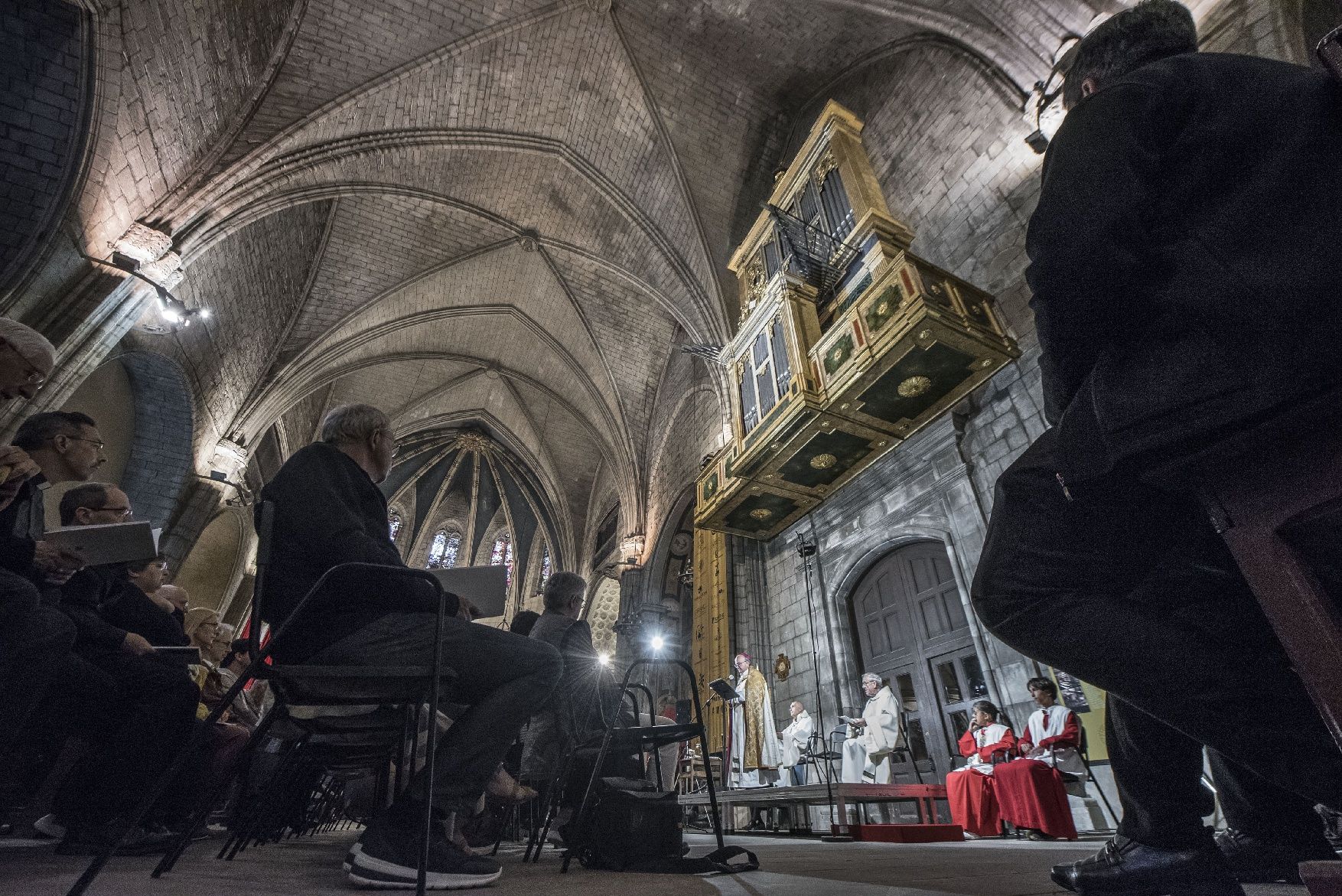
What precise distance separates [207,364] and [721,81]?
9.67 metres

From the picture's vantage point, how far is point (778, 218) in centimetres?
803

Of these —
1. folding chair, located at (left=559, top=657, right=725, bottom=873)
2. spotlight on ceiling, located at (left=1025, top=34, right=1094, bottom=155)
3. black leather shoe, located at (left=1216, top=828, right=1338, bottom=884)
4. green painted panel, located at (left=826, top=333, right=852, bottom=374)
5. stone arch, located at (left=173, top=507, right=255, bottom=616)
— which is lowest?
black leather shoe, located at (left=1216, top=828, right=1338, bottom=884)

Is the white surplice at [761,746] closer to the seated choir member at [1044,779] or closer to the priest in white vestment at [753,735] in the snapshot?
the priest in white vestment at [753,735]

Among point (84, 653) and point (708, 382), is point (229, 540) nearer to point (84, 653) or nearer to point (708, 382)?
point (708, 382)

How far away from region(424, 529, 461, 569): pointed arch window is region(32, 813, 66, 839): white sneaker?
20.7m

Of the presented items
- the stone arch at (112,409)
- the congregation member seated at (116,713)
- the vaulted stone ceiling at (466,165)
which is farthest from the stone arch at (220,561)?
the congregation member seated at (116,713)

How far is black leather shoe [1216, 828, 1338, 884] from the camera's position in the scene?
4.04 ft

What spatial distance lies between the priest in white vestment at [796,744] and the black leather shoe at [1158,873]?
6.58 m

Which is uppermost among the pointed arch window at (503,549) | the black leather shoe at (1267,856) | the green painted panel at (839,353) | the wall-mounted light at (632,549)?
the pointed arch window at (503,549)

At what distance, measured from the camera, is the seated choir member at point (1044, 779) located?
4.54 m

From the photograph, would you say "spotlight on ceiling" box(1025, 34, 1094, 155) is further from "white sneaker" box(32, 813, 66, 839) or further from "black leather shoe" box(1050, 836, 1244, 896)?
"white sneaker" box(32, 813, 66, 839)

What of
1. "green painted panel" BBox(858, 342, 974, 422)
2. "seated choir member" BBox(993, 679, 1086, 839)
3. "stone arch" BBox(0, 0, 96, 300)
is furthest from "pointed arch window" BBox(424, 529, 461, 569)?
"seated choir member" BBox(993, 679, 1086, 839)

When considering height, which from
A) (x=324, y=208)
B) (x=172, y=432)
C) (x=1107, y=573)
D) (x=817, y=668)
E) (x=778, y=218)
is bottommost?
(x=1107, y=573)

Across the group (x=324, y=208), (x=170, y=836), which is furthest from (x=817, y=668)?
(x=324, y=208)
